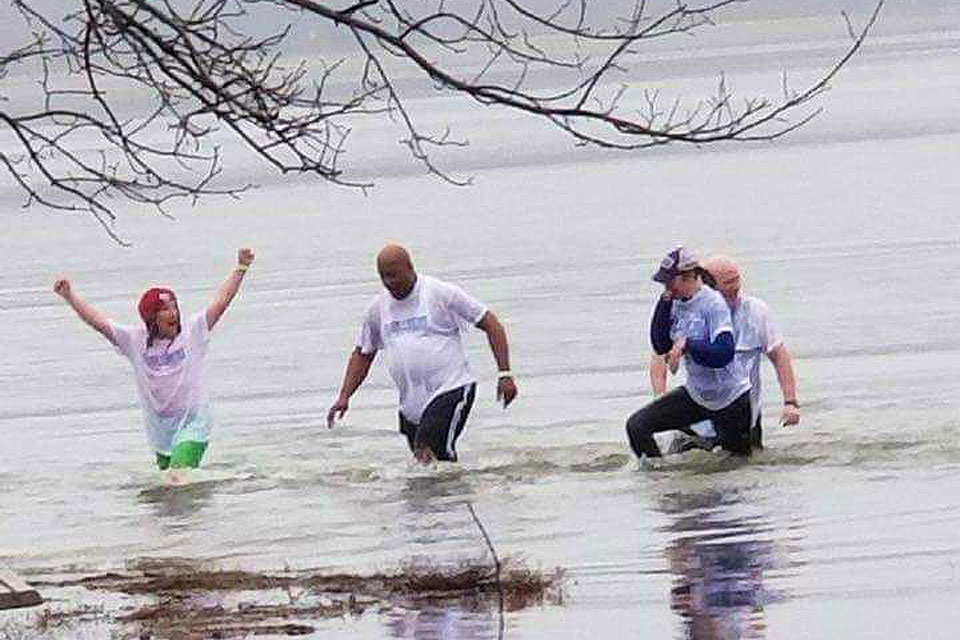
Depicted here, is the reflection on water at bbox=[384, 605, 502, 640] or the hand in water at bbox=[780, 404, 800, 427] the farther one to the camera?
the hand in water at bbox=[780, 404, 800, 427]

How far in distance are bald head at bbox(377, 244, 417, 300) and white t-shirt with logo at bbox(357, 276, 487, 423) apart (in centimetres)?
6

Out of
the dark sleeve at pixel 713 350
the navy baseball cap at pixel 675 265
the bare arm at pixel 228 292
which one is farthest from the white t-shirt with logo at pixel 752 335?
the bare arm at pixel 228 292

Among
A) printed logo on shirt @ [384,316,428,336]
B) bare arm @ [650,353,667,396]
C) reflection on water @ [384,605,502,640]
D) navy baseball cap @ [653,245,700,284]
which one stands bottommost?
reflection on water @ [384,605,502,640]

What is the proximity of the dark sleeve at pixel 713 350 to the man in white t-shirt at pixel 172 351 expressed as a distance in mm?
2420

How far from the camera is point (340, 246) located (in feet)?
126

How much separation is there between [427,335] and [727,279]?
5.28ft

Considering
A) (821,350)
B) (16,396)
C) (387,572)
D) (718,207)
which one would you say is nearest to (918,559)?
(387,572)

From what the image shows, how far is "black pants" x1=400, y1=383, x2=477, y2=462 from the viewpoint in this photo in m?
15.5

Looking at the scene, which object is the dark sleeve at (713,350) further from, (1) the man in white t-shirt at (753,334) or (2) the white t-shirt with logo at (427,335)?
(2) the white t-shirt with logo at (427,335)

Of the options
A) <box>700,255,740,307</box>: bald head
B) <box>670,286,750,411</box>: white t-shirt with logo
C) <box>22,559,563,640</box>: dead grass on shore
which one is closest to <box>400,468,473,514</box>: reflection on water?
<box>670,286,750,411</box>: white t-shirt with logo

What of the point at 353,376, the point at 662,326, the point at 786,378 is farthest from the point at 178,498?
the point at 786,378

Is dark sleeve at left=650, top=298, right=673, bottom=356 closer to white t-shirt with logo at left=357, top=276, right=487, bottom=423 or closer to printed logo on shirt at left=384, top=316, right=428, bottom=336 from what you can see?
white t-shirt with logo at left=357, top=276, right=487, bottom=423

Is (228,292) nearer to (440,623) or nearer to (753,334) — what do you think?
(753,334)

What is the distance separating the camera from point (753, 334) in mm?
15453
